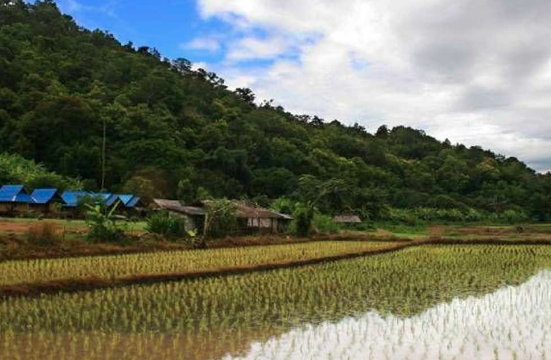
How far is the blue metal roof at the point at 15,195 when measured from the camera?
33.5 metres

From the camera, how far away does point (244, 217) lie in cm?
2927

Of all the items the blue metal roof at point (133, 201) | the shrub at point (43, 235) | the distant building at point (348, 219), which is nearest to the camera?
the shrub at point (43, 235)

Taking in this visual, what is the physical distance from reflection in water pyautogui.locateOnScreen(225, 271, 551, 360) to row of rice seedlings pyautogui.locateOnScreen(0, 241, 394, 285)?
21.0 ft

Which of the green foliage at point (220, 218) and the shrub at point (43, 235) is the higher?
the green foliage at point (220, 218)

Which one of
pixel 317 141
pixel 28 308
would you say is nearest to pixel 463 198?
pixel 317 141

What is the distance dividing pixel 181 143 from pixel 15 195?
20124 mm

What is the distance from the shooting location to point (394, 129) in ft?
342

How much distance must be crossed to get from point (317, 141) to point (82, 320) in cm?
6476

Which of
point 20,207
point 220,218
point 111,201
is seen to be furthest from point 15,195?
point 220,218

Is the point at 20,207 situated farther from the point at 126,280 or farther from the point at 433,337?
the point at 433,337

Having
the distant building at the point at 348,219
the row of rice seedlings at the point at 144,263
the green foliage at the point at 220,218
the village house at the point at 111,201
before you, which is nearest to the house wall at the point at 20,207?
the village house at the point at 111,201

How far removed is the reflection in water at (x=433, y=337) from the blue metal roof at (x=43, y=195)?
29.0m

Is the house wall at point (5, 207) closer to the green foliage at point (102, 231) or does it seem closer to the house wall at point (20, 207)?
the house wall at point (20, 207)

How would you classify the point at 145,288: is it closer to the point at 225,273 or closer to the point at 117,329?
the point at 225,273
